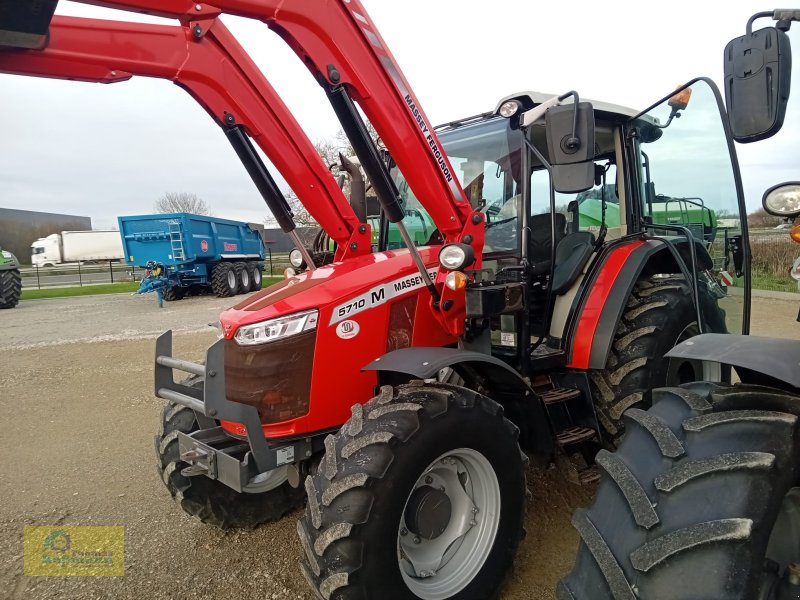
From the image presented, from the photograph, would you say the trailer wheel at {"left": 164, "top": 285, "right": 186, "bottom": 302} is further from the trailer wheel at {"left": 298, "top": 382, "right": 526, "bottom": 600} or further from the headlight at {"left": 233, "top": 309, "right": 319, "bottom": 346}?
the trailer wheel at {"left": 298, "top": 382, "right": 526, "bottom": 600}

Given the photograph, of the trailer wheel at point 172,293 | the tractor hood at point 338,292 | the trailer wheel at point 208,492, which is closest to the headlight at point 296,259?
the tractor hood at point 338,292

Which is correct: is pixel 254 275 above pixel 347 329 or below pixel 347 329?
below

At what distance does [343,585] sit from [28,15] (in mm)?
2346

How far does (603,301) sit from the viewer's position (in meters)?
3.36

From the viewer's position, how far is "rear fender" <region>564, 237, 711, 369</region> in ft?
10.7

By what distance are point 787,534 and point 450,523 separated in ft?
4.43

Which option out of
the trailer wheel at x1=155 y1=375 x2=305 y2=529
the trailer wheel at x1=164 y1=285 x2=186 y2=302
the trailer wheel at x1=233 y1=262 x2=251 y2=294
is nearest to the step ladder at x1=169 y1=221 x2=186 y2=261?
the trailer wheel at x1=164 y1=285 x2=186 y2=302

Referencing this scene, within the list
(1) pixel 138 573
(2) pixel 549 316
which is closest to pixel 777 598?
(2) pixel 549 316

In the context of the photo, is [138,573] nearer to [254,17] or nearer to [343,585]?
[343,585]

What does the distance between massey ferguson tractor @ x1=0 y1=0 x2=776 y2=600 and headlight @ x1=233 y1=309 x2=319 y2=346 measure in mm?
10

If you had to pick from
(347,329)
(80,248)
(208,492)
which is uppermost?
(80,248)

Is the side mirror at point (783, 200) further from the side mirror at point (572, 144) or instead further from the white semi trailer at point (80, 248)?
the white semi trailer at point (80, 248)

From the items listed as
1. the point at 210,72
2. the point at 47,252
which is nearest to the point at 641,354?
the point at 210,72

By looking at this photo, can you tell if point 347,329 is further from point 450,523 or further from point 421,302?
point 450,523
